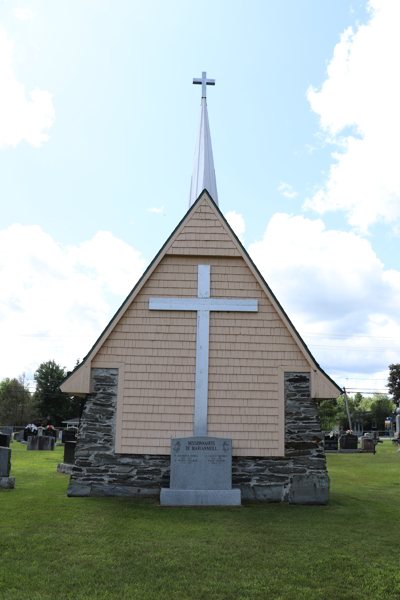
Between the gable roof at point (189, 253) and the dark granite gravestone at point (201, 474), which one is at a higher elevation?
the gable roof at point (189, 253)

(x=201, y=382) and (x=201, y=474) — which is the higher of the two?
(x=201, y=382)

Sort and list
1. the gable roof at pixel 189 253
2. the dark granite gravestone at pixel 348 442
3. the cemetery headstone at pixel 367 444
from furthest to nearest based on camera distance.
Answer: the dark granite gravestone at pixel 348 442 → the cemetery headstone at pixel 367 444 → the gable roof at pixel 189 253

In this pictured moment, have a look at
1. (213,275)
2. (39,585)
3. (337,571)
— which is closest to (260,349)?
(213,275)

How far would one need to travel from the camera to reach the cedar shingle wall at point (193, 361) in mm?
10469

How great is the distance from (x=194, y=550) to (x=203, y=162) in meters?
12.3

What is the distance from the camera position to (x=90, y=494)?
10.2 m

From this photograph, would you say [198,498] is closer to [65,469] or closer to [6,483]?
[6,483]

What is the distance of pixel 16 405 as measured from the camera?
6106 centimetres

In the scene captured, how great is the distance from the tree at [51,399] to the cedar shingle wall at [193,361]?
1902 inches

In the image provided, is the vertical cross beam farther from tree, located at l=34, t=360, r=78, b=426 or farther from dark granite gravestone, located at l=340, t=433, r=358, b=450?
tree, located at l=34, t=360, r=78, b=426

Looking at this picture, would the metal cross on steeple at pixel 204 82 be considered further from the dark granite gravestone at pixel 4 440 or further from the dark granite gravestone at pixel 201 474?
the dark granite gravestone at pixel 4 440

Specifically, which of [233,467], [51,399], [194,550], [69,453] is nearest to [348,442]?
[69,453]

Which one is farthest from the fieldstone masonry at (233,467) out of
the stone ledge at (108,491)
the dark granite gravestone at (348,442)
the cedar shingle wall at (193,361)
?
the dark granite gravestone at (348,442)

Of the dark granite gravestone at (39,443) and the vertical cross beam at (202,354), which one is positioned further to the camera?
the dark granite gravestone at (39,443)
